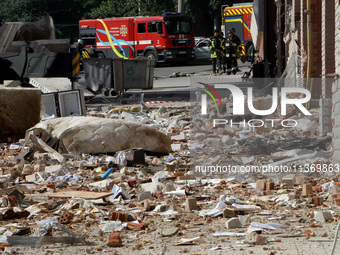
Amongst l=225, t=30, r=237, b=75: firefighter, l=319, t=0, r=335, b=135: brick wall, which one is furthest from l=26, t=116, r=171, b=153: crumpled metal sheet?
l=225, t=30, r=237, b=75: firefighter

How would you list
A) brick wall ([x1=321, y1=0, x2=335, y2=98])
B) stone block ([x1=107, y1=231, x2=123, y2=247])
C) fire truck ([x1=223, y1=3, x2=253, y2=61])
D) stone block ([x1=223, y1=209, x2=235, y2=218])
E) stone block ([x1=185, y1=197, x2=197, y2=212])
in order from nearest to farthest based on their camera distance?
1. stone block ([x1=107, y1=231, x2=123, y2=247])
2. stone block ([x1=223, y1=209, x2=235, y2=218])
3. stone block ([x1=185, y1=197, x2=197, y2=212])
4. brick wall ([x1=321, y1=0, x2=335, y2=98])
5. fire truck ([x1=223, y1=3, x2=253, y2=61])

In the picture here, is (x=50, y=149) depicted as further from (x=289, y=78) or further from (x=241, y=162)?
(x=289, y=78)

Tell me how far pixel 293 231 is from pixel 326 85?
5068mm

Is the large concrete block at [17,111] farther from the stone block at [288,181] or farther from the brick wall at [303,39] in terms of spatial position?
the stone block at [288,181]

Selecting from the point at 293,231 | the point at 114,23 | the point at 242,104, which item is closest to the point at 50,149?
the point at 242,104

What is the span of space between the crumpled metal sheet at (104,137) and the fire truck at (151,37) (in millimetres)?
28309

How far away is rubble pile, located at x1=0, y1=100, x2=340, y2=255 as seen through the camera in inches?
201

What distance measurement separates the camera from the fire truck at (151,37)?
37906 millimetres

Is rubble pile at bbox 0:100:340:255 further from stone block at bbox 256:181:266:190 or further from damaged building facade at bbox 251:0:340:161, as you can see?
damaged building facade at bbox 251:0:340:161

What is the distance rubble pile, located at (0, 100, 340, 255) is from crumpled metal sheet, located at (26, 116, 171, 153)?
0.07 ft

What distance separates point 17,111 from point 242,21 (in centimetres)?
2844

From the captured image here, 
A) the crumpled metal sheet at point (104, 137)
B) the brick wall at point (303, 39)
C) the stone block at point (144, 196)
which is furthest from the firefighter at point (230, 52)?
the stone block at point (144, 196)

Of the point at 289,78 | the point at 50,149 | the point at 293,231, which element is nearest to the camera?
the point at 293,231

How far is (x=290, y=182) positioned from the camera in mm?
7109
